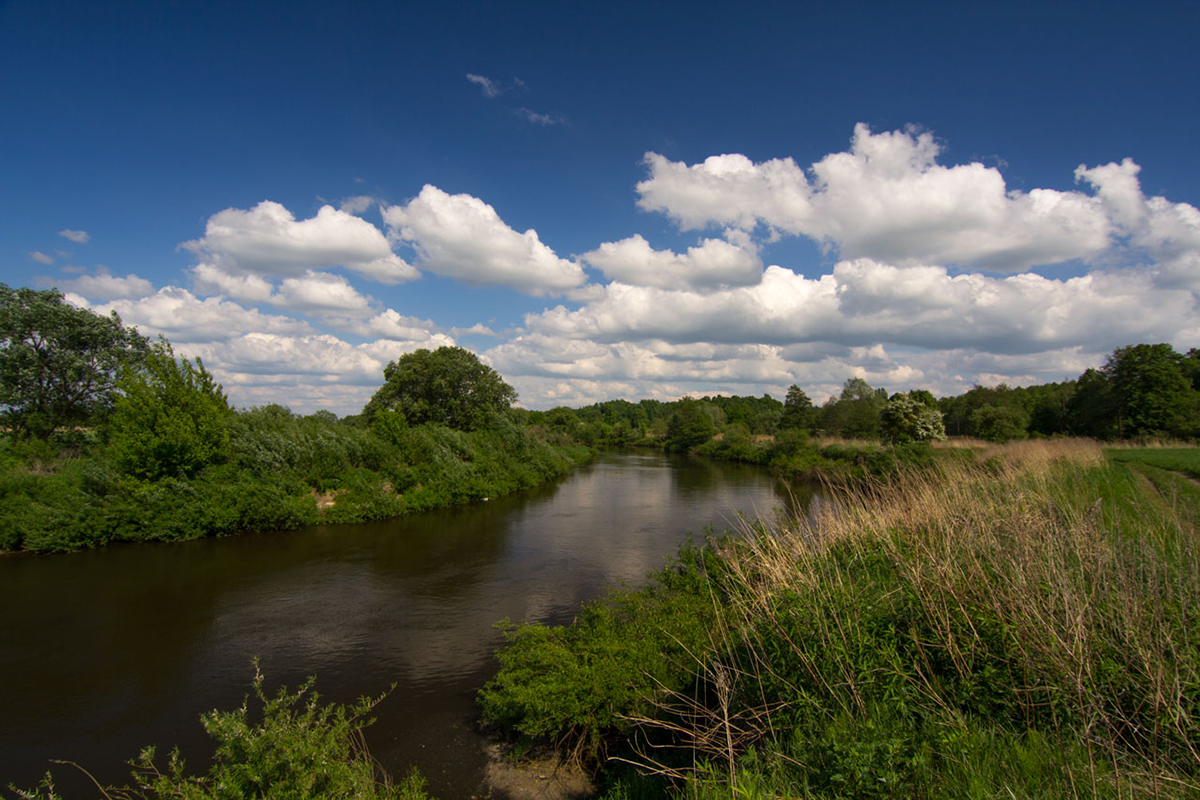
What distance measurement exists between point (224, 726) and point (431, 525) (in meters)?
18.3

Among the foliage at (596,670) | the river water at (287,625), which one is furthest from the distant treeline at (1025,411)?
the foliage at (596,670)

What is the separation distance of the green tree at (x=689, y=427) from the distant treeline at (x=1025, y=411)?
0.13 meters

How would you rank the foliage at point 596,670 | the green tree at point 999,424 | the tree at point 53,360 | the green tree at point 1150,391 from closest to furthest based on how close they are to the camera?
the foliage at point 596,670 < the tree at point 53,360 < the green tree at point 1150,391 < the green tree at point 999,424

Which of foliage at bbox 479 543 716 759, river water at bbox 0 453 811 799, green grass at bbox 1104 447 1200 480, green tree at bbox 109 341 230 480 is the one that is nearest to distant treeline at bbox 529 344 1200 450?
green grass at bbox 1104 447 1200 480

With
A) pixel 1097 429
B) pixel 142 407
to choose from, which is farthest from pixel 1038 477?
pixel 1097 429

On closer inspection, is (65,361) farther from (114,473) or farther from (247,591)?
(247,591)

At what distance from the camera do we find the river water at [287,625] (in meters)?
7.80

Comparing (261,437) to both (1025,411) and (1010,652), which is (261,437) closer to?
(1010,652)

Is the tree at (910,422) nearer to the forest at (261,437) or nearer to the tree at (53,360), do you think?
the forest at (261,437)

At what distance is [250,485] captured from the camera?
20.3 meters

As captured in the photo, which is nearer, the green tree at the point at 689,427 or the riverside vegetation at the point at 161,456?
the riverside vegetation at the point at 161,456

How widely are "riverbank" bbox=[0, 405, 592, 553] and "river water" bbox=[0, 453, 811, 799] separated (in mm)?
908

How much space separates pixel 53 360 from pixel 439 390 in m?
19.4

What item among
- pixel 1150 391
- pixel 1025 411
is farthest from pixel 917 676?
pixel 1025 411
